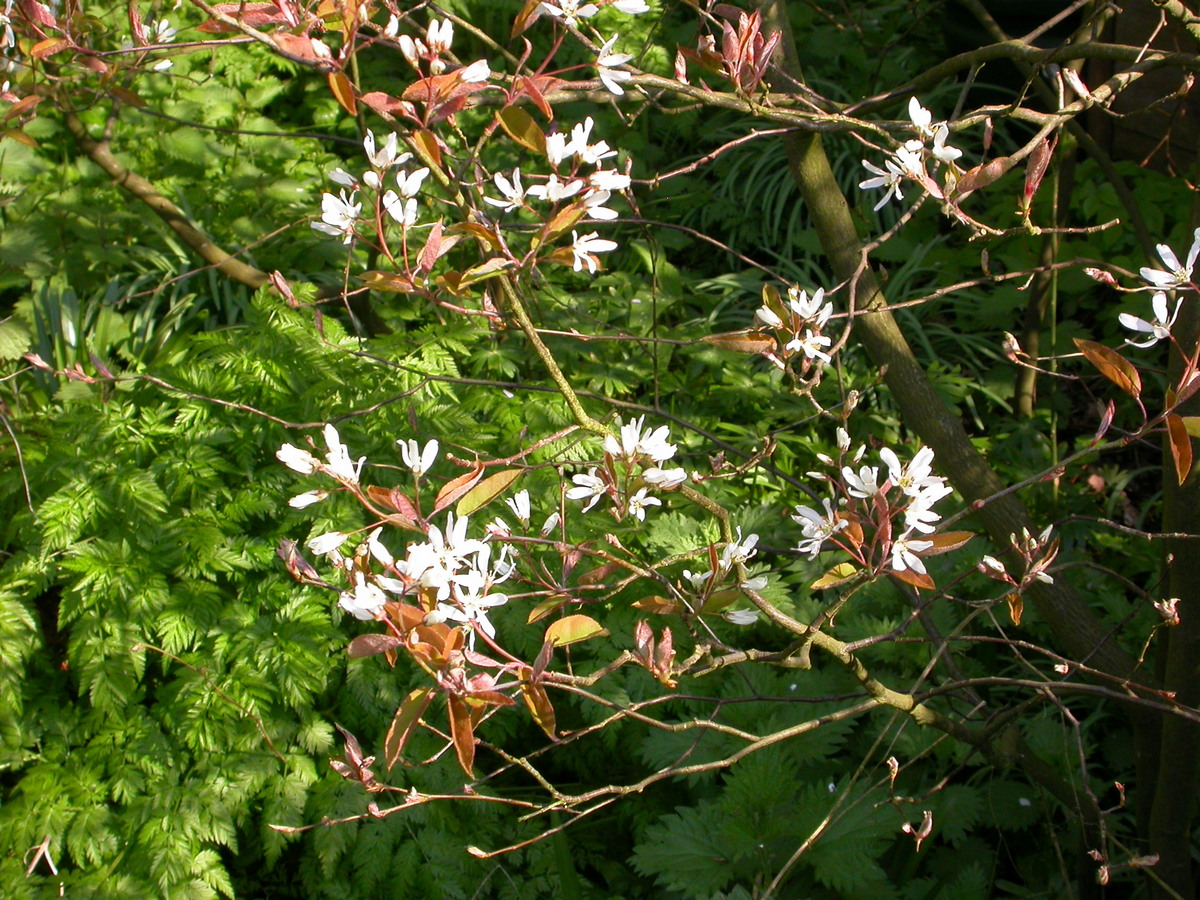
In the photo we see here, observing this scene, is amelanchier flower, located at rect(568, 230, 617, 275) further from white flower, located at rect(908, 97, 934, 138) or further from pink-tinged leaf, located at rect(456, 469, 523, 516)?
white flower, located at rect(908, 97, 934, 138)

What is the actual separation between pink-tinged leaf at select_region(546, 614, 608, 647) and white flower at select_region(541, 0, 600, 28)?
2.49 ft

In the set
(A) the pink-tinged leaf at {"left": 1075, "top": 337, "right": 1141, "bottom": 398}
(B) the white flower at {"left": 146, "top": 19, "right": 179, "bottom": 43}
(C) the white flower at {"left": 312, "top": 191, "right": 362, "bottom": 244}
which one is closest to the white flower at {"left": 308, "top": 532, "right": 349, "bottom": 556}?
(C) the white flower at {"left": 312, "top": 191, "right": 362, "bottom": 244}

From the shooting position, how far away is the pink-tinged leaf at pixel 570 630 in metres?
1.20

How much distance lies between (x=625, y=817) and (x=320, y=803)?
673 millimetres

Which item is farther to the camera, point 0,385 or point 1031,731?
point 0,385

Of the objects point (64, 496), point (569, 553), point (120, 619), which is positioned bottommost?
point (120, 619)

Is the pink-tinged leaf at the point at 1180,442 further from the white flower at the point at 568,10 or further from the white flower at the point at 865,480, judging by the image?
the white flower at the point at 568,10

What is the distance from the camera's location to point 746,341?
1.32 m

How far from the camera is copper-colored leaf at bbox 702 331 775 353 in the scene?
4.32 ft

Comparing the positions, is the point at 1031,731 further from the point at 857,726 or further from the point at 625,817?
the point at 625,817

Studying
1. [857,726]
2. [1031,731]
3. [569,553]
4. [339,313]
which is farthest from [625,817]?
[339,313]

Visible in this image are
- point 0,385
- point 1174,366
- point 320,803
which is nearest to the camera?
point 1174,366

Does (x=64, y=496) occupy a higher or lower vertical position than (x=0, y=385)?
higher

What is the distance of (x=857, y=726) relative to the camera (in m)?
2.30
